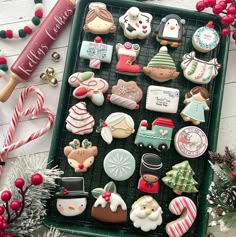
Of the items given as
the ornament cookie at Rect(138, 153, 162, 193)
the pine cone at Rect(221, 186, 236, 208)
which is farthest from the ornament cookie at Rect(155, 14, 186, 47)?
the pine cone at Rect(221, 186, 236, 208)

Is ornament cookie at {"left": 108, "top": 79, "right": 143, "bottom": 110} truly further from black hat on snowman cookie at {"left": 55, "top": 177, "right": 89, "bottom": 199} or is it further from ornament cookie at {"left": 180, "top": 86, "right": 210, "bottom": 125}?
black hat on snowman cookie at {"left": 55, "top": 177, "right": 89, "bottom": 199}

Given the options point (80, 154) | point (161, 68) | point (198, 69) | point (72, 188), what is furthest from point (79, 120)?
point (198, 69)

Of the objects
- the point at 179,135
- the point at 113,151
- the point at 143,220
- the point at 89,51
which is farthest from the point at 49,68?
the point at 143,220

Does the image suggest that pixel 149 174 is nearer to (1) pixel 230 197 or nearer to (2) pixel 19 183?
(1) pixel 230 197

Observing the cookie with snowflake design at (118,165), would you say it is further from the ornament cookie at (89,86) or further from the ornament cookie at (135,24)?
the ornament cookie at (135,24)

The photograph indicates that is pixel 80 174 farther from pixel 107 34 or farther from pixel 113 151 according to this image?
pixel 107 34

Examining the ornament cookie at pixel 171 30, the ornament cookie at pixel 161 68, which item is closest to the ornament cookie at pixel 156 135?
the ornament cookie at pixel 161 68
